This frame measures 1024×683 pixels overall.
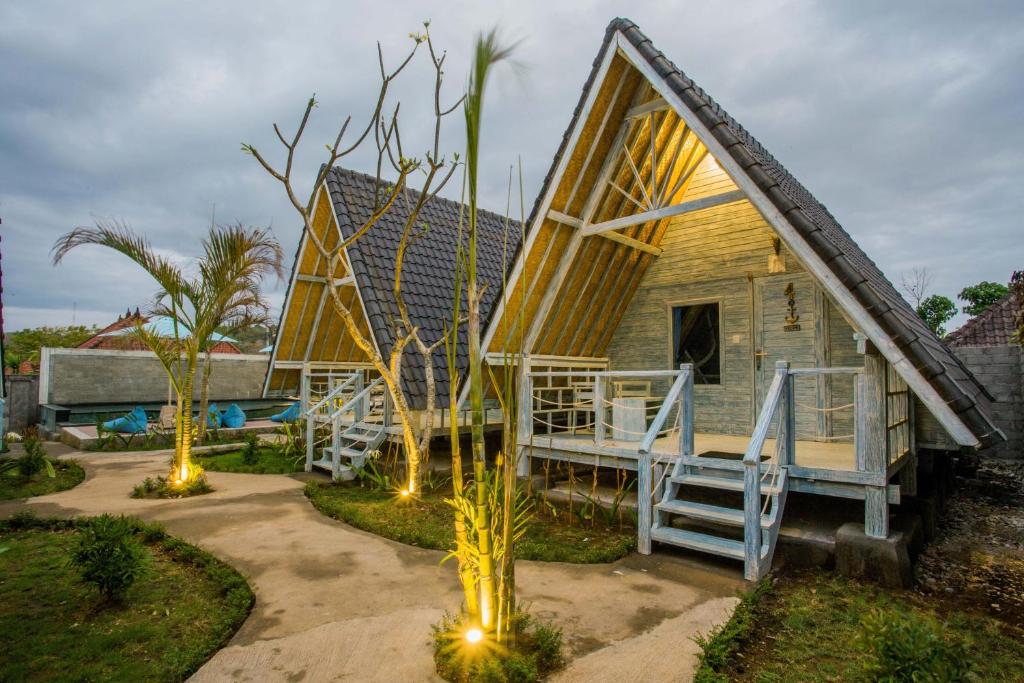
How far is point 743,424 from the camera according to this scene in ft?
24.3

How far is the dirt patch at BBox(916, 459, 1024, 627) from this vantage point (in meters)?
4.05

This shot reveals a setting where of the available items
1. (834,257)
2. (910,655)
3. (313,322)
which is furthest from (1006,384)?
(313,322)

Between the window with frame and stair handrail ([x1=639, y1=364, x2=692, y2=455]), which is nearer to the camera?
stair handrail ([x1=639, y1=364, x2=692, y2=455])

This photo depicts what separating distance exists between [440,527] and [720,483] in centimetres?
287

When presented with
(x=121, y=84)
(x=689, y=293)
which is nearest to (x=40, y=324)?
(x=121, y=84)

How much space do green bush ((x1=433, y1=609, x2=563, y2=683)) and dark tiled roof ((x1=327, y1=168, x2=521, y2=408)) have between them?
4567mm

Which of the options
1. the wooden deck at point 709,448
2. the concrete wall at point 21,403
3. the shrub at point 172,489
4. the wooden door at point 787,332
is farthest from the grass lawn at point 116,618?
the concrete wall at point 21,403

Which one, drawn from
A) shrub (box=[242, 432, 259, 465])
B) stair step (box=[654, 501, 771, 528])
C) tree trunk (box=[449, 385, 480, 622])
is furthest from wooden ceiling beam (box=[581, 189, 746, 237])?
shrub (box=[242, 432, 259, 465])

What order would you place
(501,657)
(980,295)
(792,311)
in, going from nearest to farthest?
1. (501,657)
2. (792,311)
3. (980,295)

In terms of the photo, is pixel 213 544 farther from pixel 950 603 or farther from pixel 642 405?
pixel 950 603

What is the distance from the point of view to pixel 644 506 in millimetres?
4840

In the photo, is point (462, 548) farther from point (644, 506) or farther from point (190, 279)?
point (190, 279)

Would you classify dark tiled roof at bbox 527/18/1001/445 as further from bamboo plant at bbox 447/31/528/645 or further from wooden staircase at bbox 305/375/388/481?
wooden staircase at bbox 305/375/388/481

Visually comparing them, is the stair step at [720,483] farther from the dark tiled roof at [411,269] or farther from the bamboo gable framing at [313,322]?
the bamboo gable framing at [313,322]
